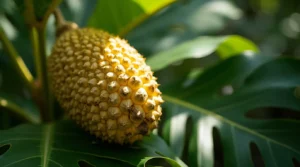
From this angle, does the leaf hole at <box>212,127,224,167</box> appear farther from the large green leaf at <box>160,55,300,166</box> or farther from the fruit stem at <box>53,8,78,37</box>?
the fruit stem at <box>53,8,78,37</box>

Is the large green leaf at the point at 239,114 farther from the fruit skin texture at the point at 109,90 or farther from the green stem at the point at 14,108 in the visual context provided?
the green stem at the point at 14,108

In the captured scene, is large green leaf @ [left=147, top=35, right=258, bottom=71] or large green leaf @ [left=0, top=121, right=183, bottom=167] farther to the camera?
large green leaf @ [left=147, top=35, right=258, bottom=71]

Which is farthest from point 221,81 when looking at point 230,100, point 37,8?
point 37,8

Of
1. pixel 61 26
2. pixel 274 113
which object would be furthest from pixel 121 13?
pixel 274 113

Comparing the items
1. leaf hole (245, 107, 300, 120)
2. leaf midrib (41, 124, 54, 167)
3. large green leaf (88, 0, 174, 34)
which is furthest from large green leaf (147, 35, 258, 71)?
leaf hole (245, 107, 300, 120)

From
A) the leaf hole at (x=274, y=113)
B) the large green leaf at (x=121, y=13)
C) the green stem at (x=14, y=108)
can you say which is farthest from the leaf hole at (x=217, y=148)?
the green stem at (x=14, y=108)

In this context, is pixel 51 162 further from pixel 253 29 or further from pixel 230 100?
pixel 253 29

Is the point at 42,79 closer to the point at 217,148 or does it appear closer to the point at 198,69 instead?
the point at 198,69
